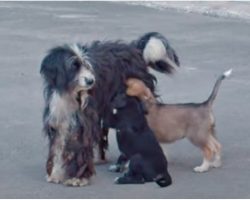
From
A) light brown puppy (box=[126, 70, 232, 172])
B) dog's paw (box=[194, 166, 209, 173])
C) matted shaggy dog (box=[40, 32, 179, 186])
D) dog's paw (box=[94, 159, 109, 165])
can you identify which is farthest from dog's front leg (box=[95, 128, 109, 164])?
dog's paw (box=[194, 166, 209, 173])

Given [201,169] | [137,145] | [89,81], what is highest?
[89,81]

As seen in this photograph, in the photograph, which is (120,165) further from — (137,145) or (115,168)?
(137,145)

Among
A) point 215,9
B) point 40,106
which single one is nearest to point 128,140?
point 40,106

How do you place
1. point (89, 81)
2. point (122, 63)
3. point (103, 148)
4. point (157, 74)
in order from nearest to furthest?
point (89, 81) < point (122, 63) < point (103, 148) < point (157, 74)

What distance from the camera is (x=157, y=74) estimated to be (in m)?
11.5

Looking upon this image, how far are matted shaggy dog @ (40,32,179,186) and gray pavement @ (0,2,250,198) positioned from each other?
0.19 m

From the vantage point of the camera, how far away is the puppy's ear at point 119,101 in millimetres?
7965

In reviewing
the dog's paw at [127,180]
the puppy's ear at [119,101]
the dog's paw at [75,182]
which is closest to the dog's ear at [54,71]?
the puppy's ear at [119,101]

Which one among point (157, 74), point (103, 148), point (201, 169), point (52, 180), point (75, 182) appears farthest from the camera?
point (157, 74)

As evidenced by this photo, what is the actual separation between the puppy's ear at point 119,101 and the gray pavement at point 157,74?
601 millimetres

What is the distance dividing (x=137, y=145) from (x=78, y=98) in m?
0.60

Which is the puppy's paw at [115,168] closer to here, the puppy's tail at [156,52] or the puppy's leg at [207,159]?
the puppy's leg at [207,159]

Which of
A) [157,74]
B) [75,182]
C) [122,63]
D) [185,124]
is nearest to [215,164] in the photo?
[185,124]

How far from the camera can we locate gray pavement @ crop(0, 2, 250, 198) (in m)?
7.89
